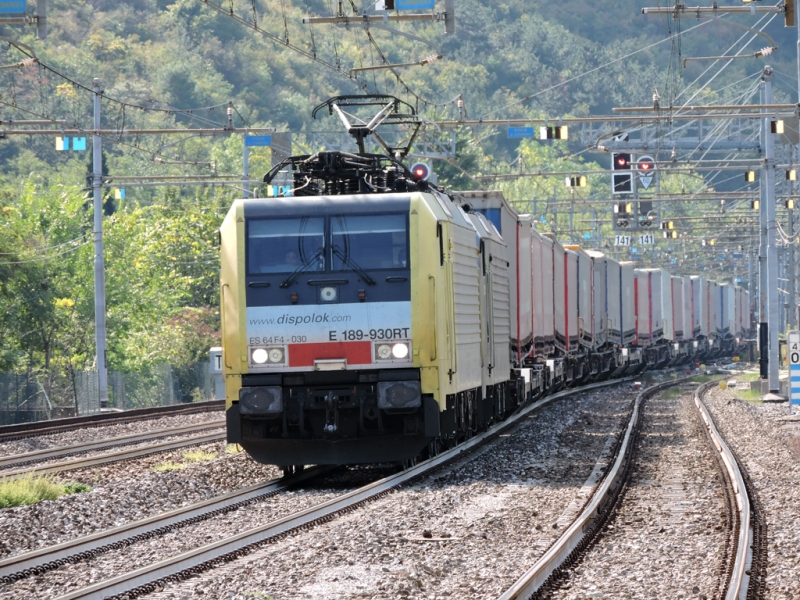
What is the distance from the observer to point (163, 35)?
515 ft

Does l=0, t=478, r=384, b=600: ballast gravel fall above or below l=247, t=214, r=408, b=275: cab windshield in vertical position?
below

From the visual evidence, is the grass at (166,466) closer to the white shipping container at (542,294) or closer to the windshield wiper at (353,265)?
the windshield wiper at (353,265)

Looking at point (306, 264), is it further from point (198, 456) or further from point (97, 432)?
point (97, 432)

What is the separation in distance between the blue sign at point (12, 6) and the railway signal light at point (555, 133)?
13.3m

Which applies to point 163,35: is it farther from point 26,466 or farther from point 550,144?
point 26,466

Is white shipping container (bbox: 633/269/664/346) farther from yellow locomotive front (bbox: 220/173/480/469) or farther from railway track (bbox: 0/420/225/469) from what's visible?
yellow locomotive front (bbox: 220/173/480/469)

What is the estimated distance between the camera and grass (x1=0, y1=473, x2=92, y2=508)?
528 inches

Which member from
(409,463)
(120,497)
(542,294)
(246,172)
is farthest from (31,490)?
(246,172)

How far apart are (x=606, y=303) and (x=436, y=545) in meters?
29.1

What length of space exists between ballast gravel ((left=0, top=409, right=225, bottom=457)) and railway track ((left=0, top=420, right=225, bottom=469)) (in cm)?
57

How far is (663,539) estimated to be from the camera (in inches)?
398

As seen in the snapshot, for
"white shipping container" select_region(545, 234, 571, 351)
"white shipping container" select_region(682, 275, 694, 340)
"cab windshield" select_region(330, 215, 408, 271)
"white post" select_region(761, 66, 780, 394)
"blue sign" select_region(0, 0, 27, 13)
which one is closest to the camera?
"cab windshield" select_region(330, 215, 408, 271)

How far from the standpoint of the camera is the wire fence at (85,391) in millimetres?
35938

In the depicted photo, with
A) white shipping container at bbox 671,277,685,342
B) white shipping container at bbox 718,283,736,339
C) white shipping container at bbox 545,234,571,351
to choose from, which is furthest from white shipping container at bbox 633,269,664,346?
white shipping container at bbox 718,283,736,339
